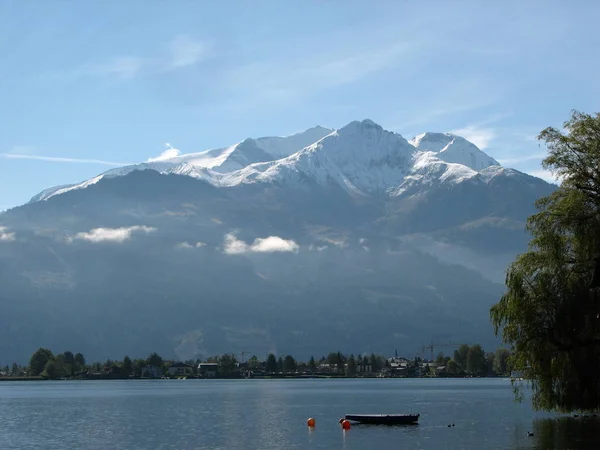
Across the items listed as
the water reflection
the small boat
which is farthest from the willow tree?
the small boat

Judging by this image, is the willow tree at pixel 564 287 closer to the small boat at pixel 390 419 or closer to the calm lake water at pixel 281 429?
the calm lake water at pixel 281 429

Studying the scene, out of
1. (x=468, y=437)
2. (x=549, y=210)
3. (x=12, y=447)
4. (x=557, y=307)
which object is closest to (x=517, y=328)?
(x=557, y=307)

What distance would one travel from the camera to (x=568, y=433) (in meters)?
86.7

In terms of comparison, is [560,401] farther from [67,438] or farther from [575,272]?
[67,438]

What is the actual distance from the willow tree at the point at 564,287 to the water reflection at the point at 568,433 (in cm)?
1543

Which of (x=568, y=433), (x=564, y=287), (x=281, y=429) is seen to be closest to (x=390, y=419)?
(x=281, y=429)

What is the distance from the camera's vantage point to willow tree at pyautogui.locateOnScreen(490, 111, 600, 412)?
5981 cm

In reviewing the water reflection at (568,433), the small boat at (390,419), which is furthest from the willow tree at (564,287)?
the small boat at (390,419)

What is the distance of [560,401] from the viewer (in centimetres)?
6238

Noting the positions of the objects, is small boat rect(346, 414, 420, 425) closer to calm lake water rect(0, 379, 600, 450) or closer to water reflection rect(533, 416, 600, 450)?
calm lake water rect(0, 379, 600, 450)

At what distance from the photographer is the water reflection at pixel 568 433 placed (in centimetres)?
7818

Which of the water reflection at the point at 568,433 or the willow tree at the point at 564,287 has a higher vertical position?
the willow tree at the point at 564,287

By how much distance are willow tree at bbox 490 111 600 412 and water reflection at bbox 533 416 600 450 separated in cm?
1543

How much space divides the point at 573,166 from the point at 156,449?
4789 centimetres
